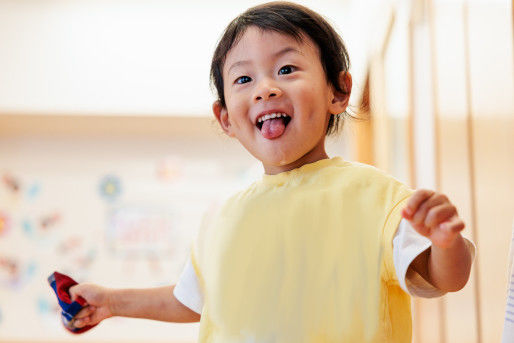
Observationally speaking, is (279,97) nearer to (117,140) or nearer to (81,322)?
(81,322)

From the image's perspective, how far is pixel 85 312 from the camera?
34.6 inches

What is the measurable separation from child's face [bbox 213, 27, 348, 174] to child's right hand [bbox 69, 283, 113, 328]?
12.3 inches

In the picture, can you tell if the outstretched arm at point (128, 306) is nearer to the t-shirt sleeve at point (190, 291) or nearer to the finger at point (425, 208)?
the t-shirt sleeve at point (190, 291)

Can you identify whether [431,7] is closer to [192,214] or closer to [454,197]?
[454,197]

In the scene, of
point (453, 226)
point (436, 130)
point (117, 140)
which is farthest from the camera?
point (117, 140)

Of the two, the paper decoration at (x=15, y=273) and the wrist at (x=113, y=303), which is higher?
the wrist at (x=113, y=303)

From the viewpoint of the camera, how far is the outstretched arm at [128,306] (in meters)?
0.87

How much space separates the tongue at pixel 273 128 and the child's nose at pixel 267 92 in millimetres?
30

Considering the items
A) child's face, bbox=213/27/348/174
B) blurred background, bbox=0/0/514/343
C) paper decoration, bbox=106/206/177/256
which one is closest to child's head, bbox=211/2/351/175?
child's face, bbox=213/27/348/174

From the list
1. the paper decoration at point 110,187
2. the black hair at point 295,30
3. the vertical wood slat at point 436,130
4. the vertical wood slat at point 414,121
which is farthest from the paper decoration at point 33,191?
the black hair at point 295,30

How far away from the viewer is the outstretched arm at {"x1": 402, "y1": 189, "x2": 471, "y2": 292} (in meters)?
0.54

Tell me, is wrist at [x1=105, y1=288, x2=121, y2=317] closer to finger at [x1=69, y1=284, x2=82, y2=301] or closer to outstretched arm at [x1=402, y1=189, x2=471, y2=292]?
finger at [x1=69, y1=284, x2=82, y2=301]

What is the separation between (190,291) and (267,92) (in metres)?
0.31

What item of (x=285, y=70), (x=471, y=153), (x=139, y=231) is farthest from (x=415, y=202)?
(x=139, y=231)
